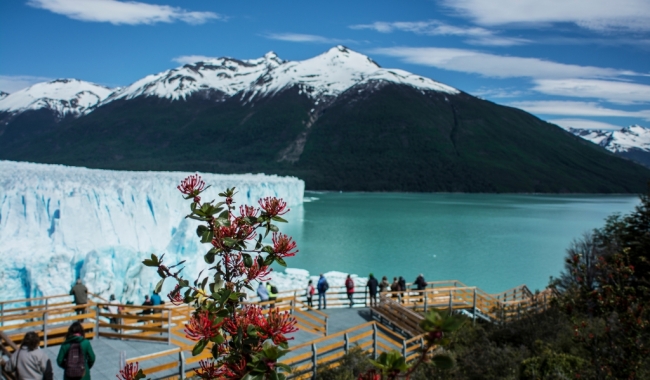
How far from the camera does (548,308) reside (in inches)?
454

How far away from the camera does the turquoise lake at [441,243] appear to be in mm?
26305

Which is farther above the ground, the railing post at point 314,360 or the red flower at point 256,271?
the red flower at point 256,271

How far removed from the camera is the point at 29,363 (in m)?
4.30

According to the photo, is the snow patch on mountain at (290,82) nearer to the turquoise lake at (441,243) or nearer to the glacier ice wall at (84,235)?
the turquoise lake at (441,243)

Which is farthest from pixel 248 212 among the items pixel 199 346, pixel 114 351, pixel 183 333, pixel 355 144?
pixel 355 144

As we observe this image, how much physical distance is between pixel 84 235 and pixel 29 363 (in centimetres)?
1172

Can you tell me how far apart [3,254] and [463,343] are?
Result: 10.6 m

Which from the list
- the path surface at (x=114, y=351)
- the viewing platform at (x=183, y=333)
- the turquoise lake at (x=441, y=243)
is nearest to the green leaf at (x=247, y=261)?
the viewing platform at (x=183, y=333)

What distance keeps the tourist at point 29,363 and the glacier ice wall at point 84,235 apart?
9.48 m

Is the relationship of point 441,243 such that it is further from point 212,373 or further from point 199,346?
point 199,346

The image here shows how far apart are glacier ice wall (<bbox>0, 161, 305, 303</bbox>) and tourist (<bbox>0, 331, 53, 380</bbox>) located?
373 inches

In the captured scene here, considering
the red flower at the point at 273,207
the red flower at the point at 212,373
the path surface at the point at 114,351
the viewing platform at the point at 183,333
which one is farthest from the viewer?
the viewing platform at the point at 183,333

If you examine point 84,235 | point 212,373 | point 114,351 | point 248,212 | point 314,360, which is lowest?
point 114,351

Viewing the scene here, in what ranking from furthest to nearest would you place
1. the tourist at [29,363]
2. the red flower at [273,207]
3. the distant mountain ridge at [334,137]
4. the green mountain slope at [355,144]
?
the distant mountain ridge at [334,137] → the green mountain slope at [355,144] → the tourist at [29,363] → the red flower at [273,207]
